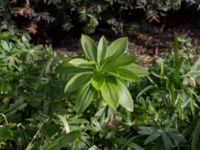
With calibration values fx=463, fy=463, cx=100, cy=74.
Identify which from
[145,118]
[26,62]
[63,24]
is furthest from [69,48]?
[145,118]

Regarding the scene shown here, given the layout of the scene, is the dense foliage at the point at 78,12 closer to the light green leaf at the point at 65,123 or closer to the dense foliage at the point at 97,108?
the dense foliage at the point at 97,108

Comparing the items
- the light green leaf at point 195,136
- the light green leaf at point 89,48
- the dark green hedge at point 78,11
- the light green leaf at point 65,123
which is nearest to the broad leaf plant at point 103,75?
the light green leaf at point 89,48

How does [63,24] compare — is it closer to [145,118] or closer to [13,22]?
[13,22]

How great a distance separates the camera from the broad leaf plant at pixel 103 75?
5.88ft

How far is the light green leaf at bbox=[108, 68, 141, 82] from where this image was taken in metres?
1.78

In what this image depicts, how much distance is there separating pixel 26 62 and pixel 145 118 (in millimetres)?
768

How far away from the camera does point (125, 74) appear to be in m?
1.80

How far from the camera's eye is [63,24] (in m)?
3.70

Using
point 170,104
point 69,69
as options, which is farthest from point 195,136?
point 69,69

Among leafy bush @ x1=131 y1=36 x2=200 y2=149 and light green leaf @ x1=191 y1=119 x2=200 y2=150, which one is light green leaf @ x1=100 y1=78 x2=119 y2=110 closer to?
leafy bush @ x1=131 y1=36 x2=200 y2=149

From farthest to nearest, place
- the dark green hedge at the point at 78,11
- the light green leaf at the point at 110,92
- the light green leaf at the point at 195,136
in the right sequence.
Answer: the dark green hedge at the point at 78,11 → the light green leaf at the point at 195,136 → the light green leaf at the point at 110,92

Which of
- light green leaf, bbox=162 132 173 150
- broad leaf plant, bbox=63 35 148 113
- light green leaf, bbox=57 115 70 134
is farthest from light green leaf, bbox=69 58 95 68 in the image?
light green leaf, bbox=162 132 173 150

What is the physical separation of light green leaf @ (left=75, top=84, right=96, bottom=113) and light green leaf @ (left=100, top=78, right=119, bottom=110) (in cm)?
6

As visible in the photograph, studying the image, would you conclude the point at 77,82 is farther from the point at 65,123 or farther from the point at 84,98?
the point at 65,123
